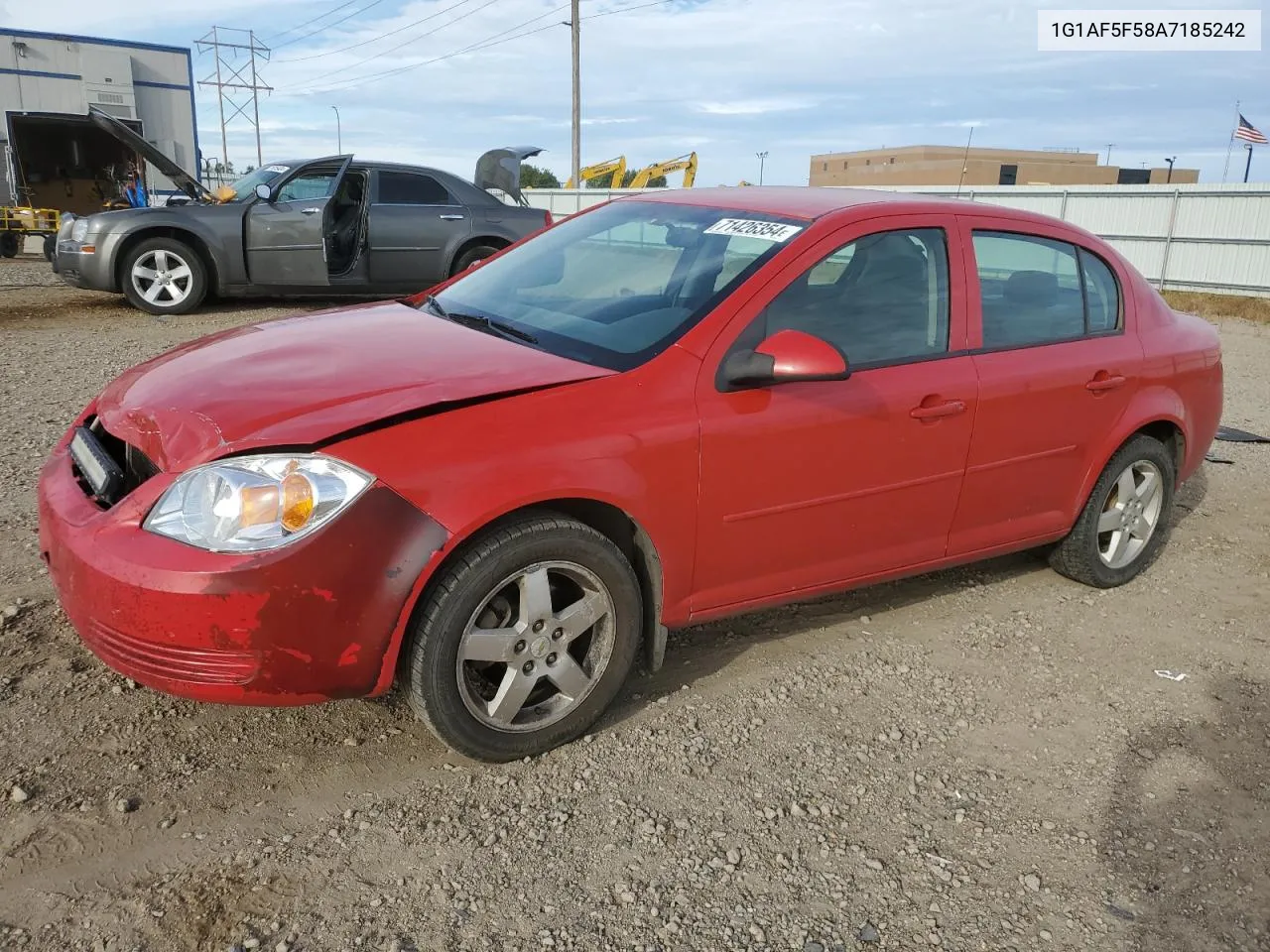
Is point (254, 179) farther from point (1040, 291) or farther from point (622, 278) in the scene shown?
point (1040, 291)

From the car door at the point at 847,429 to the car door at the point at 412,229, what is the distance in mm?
8178

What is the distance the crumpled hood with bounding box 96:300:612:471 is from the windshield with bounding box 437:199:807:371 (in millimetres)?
198

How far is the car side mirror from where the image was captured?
2908 mm

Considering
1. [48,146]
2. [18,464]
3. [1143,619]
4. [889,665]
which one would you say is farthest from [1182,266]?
[48,146]

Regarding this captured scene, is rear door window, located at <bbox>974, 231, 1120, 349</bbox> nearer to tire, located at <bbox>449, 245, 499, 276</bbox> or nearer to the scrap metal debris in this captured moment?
the scrap metal debris

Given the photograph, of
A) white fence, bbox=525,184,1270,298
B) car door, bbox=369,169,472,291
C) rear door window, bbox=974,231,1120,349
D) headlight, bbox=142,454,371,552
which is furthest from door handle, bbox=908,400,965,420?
white fence, bbox=525,184,1270,298

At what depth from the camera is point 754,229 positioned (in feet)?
11.1

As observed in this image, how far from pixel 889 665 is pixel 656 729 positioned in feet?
3.26

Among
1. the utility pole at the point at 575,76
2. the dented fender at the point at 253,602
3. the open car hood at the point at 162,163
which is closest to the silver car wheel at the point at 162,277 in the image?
the open car hood at the point at 162,163

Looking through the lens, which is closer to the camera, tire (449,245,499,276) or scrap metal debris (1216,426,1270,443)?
scrap metal debris (1216,426,1270,443)

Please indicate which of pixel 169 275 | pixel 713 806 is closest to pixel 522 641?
pixel 713 806

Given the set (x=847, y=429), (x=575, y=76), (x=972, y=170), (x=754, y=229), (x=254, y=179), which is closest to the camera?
(x=847, y=429)

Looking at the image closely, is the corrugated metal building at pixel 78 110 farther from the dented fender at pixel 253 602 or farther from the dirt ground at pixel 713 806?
the dented fender at pixel 253 602

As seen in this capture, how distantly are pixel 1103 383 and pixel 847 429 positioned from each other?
1.39m
